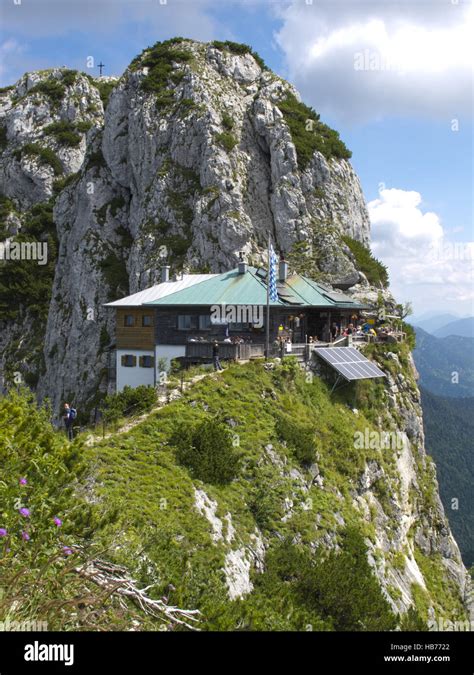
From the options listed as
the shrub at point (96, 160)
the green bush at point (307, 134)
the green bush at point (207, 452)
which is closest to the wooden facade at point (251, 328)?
the green bush at point (207, 452)

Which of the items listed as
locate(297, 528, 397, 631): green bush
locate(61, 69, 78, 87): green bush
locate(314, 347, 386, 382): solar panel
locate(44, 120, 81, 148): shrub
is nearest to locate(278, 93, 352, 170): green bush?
locate(314, 347, 386, 382): solar panel

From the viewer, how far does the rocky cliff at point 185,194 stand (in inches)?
2431

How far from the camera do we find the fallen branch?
7.16 meters

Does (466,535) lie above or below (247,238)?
below

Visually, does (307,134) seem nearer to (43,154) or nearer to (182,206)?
(182,206)

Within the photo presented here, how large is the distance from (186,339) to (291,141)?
A: 38.4 m

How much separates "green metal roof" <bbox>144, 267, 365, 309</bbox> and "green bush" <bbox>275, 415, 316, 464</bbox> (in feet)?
37.4

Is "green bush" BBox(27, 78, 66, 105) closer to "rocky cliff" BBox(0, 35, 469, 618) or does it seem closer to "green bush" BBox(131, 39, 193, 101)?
"rocky cliff" BBox(0, 35, 469, 618)

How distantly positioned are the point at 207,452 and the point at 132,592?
12244mm

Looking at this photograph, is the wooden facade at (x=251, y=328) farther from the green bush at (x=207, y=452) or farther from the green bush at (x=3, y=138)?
the green bush at (x=3, y=138)

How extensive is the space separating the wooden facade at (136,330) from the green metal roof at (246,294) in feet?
8.34
